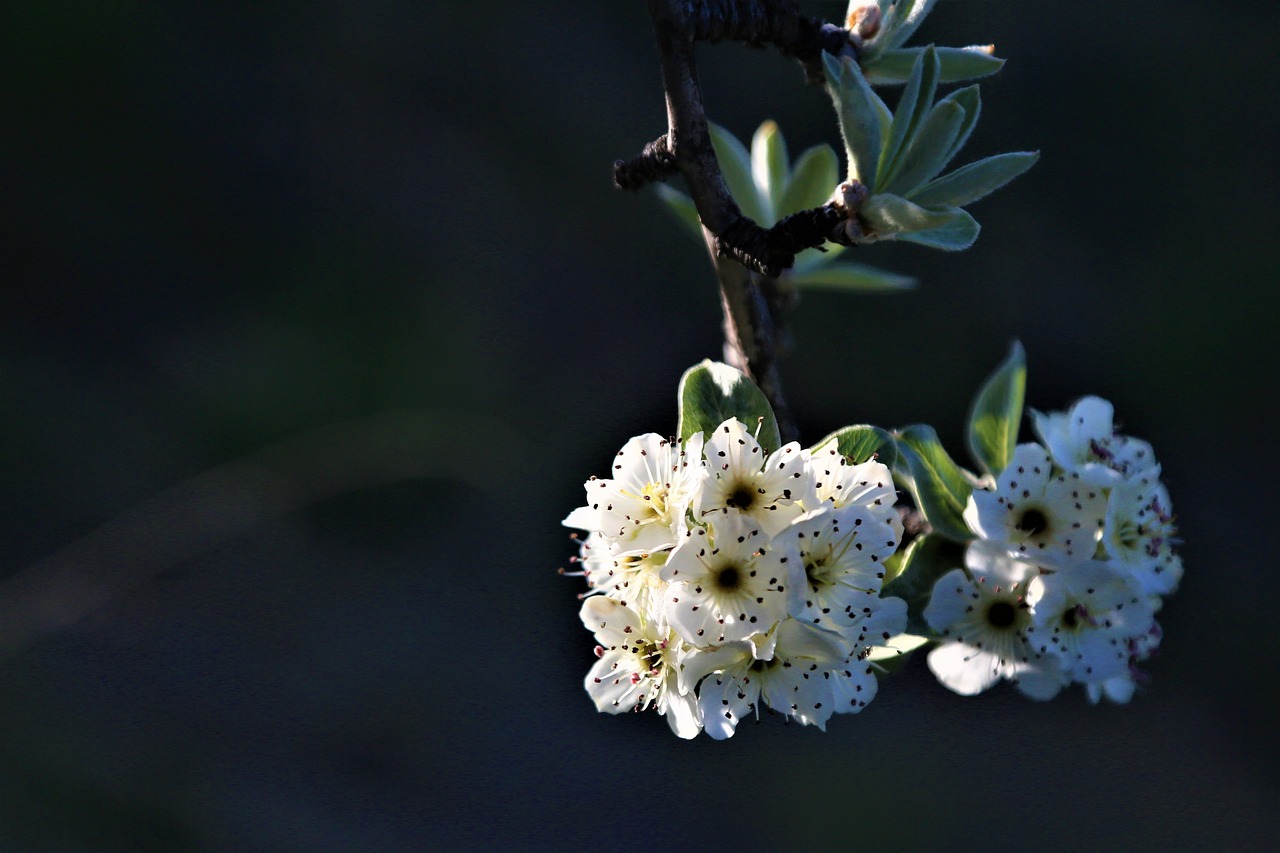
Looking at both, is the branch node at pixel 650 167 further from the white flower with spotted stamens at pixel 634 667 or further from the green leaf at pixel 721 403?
the white flower with spotted stamens at pixel 634 667

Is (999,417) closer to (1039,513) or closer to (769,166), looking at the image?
(1039,513)

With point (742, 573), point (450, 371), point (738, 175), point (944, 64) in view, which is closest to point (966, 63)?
point (944, 64)

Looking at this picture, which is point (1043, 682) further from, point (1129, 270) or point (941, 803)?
point (1129, 270)

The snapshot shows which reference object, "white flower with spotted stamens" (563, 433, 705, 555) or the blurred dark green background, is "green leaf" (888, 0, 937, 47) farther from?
the blurred dark green background

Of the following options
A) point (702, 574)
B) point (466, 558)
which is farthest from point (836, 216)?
point (466, 558)

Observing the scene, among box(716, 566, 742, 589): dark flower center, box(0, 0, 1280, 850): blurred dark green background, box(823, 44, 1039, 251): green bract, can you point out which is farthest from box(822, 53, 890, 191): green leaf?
box(0, 0, 1280, 850): blurred dark green background

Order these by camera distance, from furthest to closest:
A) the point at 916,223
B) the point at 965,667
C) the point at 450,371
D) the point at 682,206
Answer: the point at 450,371, the point at 682,206, the point at 965,667, the point at 916,223
